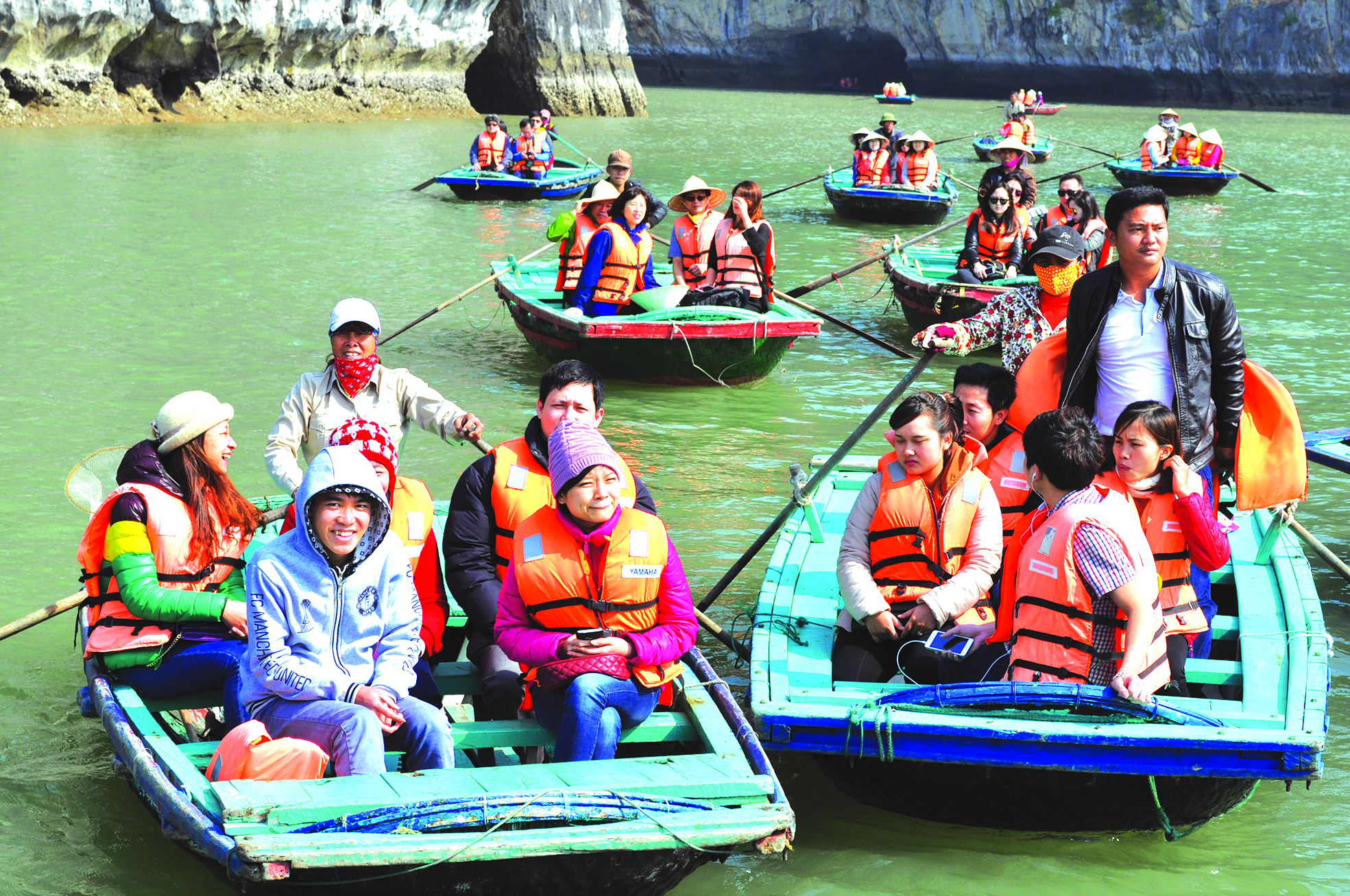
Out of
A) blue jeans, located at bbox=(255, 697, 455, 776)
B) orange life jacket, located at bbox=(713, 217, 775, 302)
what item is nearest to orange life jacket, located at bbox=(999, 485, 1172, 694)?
blue jeans, located at bbox=(255, 697, 455, 776)

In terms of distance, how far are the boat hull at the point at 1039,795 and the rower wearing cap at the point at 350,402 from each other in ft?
6.72

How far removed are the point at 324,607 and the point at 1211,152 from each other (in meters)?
21.4

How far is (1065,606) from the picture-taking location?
13.3 ft

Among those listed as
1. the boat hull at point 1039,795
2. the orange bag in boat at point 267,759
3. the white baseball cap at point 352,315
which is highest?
the white baseball cap at point 352,315

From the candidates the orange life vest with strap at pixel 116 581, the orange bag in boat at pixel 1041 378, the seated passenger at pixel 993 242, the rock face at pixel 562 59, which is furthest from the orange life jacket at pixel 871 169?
the rock face at pixel 562 59

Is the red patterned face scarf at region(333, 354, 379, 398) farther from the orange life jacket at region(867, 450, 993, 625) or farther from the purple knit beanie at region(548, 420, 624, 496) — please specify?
the orange life jacket at region(867, 450, 993, 625)

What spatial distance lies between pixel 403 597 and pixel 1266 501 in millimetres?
2943

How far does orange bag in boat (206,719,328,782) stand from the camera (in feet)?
11.8

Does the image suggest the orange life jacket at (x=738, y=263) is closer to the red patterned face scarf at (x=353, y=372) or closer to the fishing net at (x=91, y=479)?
the red patterned face scarf at (x=353, y=372)

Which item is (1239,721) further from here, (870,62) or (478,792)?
(870,62)

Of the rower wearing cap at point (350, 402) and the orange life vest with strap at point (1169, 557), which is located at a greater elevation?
the rower wearing cap at point (350, 402)

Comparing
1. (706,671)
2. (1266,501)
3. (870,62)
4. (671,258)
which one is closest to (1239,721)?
(1266,501)

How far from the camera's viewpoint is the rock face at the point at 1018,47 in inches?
1978

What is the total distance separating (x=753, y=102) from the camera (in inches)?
1874
